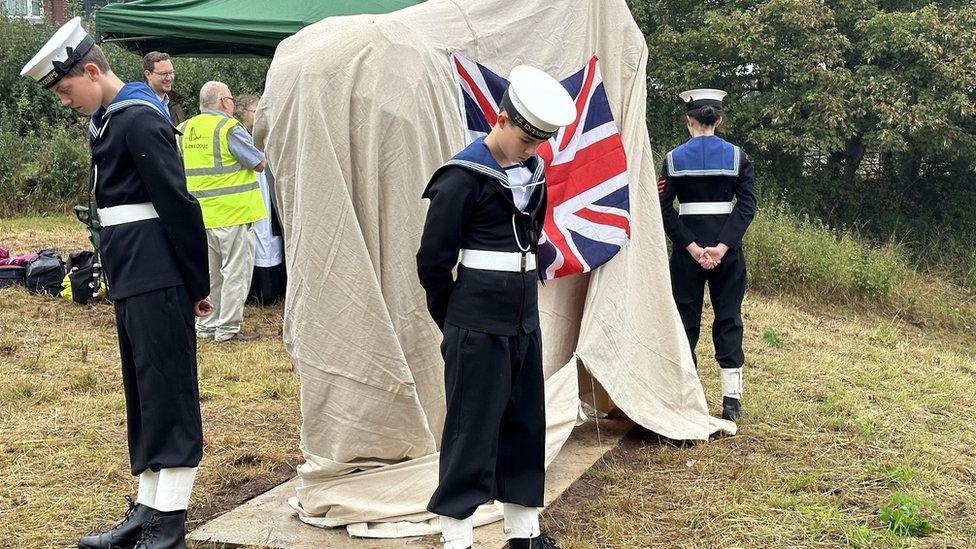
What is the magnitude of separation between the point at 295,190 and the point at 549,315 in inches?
63.1

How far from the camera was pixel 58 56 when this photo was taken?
358 cm

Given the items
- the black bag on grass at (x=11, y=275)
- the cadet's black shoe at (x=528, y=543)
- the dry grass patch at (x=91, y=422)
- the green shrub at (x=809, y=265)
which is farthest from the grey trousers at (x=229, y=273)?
the green shrub at (x=809, y=265)

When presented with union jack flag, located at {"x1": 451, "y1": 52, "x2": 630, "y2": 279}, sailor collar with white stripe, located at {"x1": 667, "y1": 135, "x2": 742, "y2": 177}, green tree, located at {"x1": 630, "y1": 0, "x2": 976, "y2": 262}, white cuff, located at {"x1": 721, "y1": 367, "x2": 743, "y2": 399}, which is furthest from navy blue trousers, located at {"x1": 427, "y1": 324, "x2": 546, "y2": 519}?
green tree, located at {"x1": 630, "y1": 0, "x2": 976, "y2": 262}

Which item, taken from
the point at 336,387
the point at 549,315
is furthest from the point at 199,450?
the point at 549,315

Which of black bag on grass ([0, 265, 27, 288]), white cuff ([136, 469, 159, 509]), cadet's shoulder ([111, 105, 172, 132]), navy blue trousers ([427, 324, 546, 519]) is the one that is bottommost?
black bag on grass ([0, 265, 27, 288])

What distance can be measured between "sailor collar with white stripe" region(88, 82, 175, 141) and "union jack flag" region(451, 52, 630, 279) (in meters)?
1.89

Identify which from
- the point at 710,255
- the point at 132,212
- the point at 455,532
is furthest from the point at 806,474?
the point at 132,212

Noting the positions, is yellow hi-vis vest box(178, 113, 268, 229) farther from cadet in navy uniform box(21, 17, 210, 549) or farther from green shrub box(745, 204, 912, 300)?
green shrub box(745, 204, 912, 300)

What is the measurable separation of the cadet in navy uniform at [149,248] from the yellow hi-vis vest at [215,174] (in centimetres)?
384

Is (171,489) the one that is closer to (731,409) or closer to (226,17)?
(731,409)

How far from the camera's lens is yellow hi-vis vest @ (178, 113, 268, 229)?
7.56 metres

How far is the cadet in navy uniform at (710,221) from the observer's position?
18.3ft

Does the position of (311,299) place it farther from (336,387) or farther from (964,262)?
(964,262)

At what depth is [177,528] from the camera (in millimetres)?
3746
